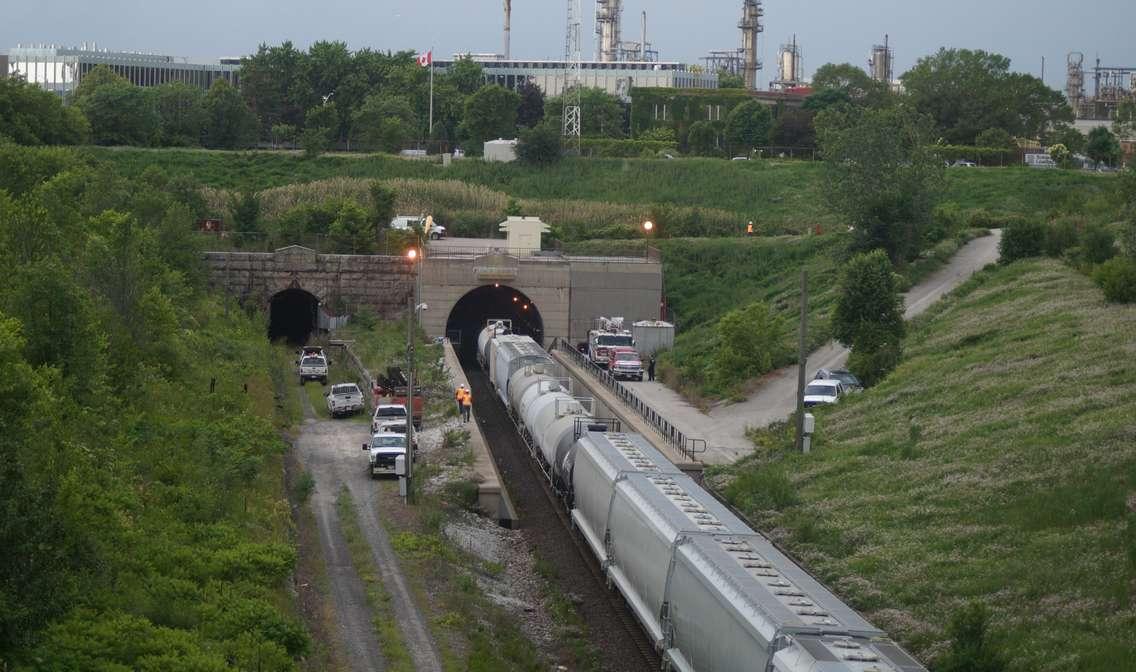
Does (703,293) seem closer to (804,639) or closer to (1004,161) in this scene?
(1004,161)

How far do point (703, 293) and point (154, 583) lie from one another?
190 feet

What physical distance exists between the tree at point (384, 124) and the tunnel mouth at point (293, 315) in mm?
38682

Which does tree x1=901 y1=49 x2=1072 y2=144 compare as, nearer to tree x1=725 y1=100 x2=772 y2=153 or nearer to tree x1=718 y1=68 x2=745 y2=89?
tree x1=725 y1=100 x2=772 y2=153

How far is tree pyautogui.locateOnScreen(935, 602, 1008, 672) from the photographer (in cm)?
2186

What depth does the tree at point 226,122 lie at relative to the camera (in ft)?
405

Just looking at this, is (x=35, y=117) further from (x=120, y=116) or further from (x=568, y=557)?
(x=568, y=557)

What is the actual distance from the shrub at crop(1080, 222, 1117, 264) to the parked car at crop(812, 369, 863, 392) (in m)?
10.9

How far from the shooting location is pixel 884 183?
2746 inches


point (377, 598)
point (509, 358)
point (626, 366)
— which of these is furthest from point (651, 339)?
point (377, 598)

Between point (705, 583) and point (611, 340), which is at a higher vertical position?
point (705, 583)

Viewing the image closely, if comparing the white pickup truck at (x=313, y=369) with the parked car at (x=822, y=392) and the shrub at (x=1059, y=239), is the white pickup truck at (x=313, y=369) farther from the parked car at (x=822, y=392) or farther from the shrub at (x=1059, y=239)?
the shrub at (x=1059, y=239)

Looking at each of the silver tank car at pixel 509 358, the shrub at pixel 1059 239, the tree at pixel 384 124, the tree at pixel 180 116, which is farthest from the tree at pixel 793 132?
the silver tank car at pixel 509 358

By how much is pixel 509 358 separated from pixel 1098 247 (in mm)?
21854

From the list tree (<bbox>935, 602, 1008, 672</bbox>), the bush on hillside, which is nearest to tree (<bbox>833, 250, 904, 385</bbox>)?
the bush on hillside
